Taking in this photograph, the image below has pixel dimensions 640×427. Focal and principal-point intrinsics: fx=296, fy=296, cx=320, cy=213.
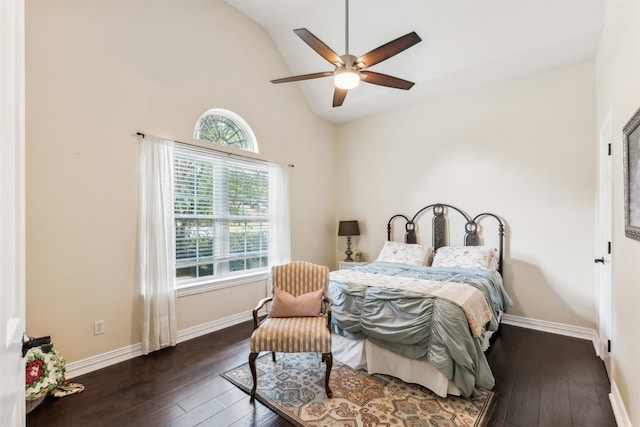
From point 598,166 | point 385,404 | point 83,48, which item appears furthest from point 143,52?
point 598,166

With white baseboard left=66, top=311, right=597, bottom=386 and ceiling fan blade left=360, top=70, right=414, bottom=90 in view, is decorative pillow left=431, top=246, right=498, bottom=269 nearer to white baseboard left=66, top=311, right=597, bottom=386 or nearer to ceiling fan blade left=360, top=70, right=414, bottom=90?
white baseboard left=66, top=311, right=597, bottom=386

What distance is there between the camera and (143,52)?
293 cm

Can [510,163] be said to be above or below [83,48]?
below

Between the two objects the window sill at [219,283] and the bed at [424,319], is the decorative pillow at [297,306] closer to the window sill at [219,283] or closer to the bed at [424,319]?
the bed at [424,319]

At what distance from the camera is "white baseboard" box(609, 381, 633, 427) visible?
70.1 inches

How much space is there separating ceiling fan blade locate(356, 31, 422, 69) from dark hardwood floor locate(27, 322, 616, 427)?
9.34 ft

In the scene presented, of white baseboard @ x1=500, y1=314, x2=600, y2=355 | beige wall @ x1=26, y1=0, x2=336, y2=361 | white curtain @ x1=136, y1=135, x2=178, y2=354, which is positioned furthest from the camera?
white baseboard @ x1=500, y1=314, x2=600, y2=355

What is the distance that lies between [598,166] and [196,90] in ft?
14.6

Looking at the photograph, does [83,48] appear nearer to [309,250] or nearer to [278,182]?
[278,182]

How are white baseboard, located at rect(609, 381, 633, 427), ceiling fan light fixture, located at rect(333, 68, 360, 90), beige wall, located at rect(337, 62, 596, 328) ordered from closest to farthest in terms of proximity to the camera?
1. white baseboard, located at rect(609, 381, 633, 427)
2. ceiling fan light fixture, located at rect(333, 68, 360, 90)
3. beige wall, located at rect(337, 62, 596, 328)

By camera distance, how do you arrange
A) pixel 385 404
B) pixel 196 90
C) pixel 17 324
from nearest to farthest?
pixel 17 324 < pixel 385 404 < pixel 196 90

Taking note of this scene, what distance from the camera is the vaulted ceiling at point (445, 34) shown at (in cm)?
291

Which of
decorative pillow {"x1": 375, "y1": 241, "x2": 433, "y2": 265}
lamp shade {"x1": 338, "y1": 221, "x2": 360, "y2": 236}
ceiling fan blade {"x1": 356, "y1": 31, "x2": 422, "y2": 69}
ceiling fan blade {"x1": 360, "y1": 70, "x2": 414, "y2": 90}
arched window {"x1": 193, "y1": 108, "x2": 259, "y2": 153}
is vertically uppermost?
ceiling fan blade {"x1": 356, "y1": 31, "x2": 422, "y2": 69}

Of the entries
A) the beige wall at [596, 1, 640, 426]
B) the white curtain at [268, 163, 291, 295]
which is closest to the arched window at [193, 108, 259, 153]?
the white curtain at [268, 163, 291, 295]
